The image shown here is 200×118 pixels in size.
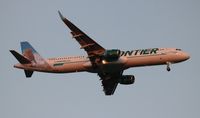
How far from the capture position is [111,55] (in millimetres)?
88500

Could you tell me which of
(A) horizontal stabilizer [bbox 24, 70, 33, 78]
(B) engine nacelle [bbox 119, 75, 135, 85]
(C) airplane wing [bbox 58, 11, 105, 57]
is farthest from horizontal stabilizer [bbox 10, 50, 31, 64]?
(B) engine nacelle [bbox 119, 75, 135, 85]

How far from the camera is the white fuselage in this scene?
8962 cm

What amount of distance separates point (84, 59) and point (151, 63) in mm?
11889

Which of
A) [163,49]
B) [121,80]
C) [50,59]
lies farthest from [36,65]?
[163,49]

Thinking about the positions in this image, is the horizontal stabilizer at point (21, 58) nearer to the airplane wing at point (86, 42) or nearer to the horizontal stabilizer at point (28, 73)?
the horizontal stabilizer at point (28, 73)

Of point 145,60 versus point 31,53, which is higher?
point 31,53

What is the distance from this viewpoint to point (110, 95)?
338 feet

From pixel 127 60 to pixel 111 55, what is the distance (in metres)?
3.06

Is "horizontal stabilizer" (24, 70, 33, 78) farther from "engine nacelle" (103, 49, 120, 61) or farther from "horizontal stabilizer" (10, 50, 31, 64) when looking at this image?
"engine nacelle" (103, 49, 120, 61)

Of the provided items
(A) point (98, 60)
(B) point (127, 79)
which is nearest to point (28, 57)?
(A) point (98, 60)

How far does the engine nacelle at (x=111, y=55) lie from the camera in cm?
8850

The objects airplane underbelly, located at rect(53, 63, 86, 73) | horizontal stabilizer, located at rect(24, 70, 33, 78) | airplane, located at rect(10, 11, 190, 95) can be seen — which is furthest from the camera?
horizontal stabilizer, located at rect(24, 70, 33, 78)

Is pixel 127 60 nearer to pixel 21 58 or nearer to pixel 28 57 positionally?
pixel 21 58

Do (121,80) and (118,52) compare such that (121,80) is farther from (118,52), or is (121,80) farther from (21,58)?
(21,58)
